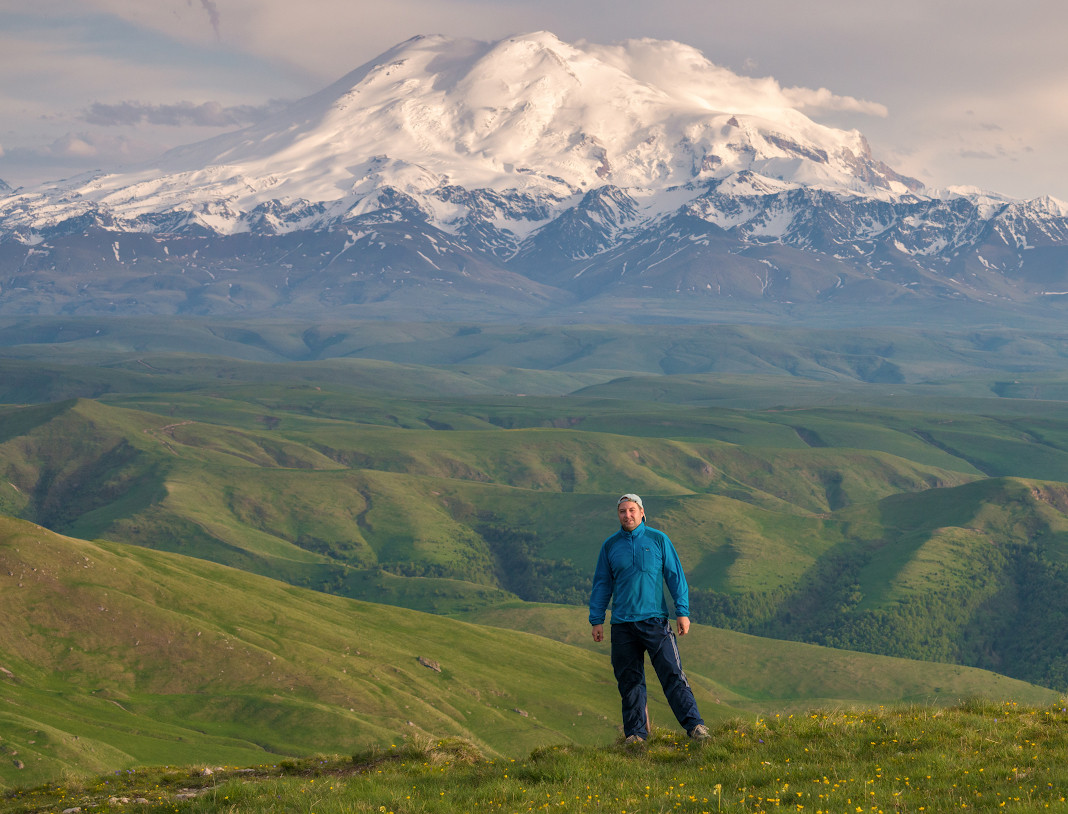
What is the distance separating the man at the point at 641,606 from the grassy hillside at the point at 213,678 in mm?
69496

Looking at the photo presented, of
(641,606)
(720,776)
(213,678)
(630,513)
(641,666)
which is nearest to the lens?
(720,776)

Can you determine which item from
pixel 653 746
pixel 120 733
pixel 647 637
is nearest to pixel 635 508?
pixel 647 637

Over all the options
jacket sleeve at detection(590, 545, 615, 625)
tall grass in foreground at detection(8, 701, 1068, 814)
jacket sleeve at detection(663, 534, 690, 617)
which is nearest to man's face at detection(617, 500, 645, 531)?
jacket sleeve at detection(663, 534, 690, 617)

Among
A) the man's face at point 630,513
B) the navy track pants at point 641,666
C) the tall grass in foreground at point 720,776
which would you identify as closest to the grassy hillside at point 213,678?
the tall grass in foreground at point 720,776

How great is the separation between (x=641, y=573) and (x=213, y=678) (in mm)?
117889

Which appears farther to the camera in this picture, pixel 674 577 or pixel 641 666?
pixel 641 666

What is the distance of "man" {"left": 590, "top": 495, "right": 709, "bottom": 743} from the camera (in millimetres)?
27891

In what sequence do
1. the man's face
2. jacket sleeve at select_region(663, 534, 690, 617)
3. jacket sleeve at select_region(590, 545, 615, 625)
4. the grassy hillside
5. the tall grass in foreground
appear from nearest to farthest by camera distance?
the tall grass in foreground
the man's face
jacket sleeve at select_region(663, 534, 690, 617)
jacket sleeve at select_region(590, 545, 615, 625)
the grassy hillside

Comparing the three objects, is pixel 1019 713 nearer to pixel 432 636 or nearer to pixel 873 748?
pixel 873 748

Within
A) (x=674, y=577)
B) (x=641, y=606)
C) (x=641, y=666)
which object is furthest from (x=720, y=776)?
(x=674, y=577)

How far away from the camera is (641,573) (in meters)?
28.0

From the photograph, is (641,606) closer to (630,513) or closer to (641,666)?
(641,666)

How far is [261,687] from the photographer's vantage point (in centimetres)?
13450

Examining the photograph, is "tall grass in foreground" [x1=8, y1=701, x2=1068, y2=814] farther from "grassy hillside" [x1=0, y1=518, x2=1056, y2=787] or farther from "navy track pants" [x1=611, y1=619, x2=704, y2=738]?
"grassy hillside" [x1=0, y1=518, x2=1056, y2=787]
